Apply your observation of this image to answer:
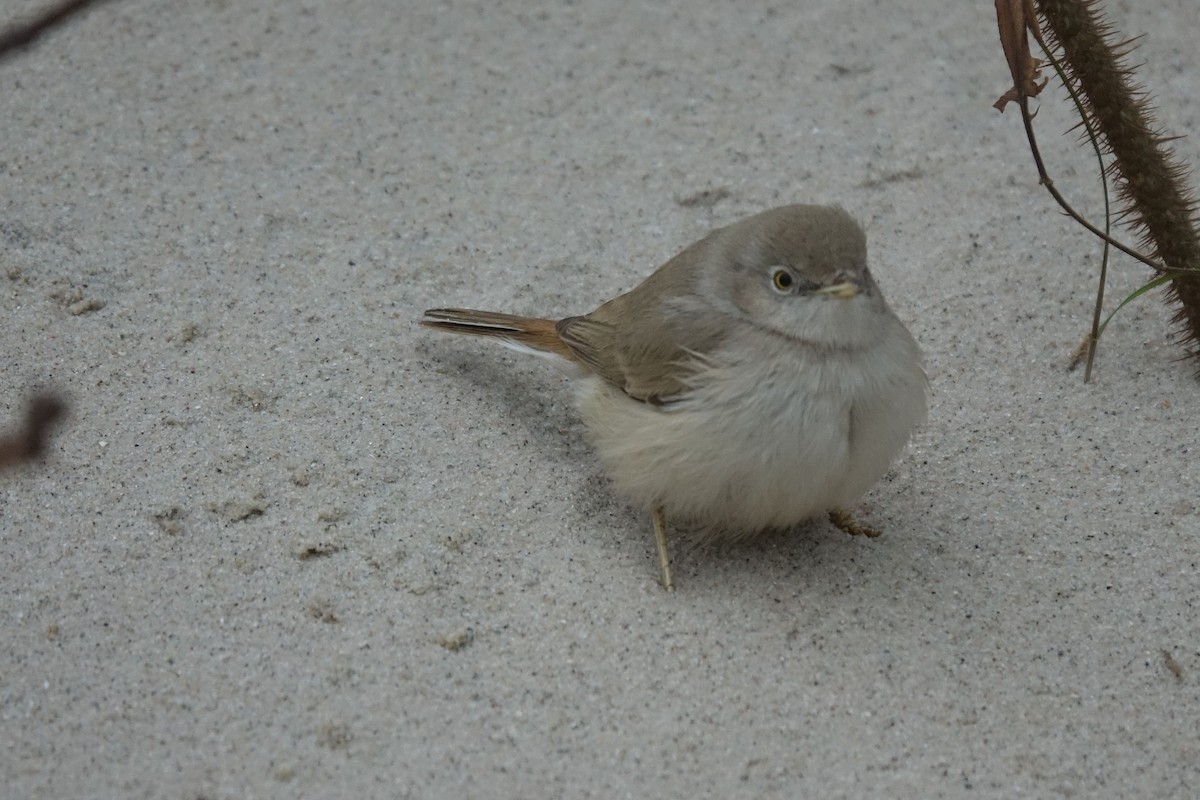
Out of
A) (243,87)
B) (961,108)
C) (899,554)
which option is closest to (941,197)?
(961,108)

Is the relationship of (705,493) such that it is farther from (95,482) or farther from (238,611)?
(95,482)

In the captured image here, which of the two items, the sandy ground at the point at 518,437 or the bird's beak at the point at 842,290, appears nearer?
the sandy ground at the point at 518,437

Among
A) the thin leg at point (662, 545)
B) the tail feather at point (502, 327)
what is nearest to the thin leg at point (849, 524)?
the thin leg at point (662, 545)

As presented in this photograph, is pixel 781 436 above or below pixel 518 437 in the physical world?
above

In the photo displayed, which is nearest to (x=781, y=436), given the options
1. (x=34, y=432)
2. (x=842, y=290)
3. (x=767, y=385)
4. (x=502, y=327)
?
(x=767, y=385)

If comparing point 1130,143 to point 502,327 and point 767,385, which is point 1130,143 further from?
point 502,327

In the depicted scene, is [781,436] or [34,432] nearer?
[34,432]

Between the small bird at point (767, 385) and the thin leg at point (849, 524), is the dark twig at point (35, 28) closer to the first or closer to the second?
the small bird at point (767, 385)
